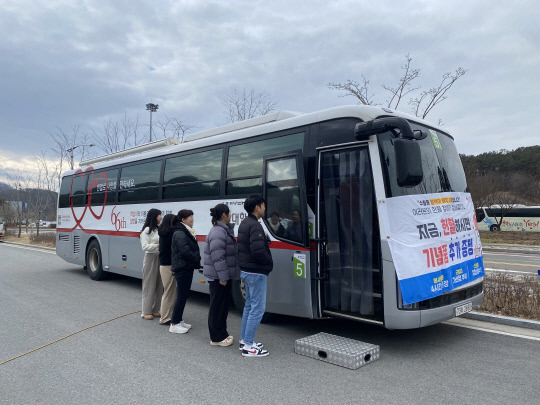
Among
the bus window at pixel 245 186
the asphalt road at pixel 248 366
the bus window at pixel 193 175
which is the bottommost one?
the asphalt road at pixel 248 366

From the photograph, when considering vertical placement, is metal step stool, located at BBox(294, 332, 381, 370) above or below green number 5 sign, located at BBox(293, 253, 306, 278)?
below

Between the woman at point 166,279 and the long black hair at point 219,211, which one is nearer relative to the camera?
the long black hair at point 219,211

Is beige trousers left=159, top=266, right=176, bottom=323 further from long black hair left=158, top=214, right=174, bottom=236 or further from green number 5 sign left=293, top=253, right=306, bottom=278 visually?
green number 5 sign left=293, top=253, right=306, bottom=278

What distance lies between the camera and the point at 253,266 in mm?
5129

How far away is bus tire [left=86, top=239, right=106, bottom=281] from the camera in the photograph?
36.4ft

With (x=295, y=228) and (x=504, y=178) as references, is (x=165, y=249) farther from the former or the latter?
(x=504, y=178)

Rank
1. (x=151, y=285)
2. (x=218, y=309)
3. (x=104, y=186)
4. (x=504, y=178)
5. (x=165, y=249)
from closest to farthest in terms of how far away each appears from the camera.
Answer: (x=218, y=309) → (x=165, y=249) → (x=151, y=285) → (x=104, y=186) → (x=504, y=178)

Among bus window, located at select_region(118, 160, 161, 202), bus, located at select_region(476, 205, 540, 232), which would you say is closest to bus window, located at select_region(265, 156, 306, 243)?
bus window, located at select_region(118, 160, 161, 202)

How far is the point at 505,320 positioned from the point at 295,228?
3655mm

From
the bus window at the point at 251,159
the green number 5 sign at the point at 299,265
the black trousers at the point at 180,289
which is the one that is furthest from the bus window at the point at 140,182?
the green number 5 sign at the point at 299,265

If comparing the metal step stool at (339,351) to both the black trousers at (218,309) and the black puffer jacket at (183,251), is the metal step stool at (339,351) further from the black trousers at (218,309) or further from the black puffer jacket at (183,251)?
the black puffer jacket at (183,251)

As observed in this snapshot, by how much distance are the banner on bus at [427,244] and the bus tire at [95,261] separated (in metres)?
8.61

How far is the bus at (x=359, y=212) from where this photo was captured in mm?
5000

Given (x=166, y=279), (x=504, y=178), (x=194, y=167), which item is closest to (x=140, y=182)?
(x=194, y=167)
